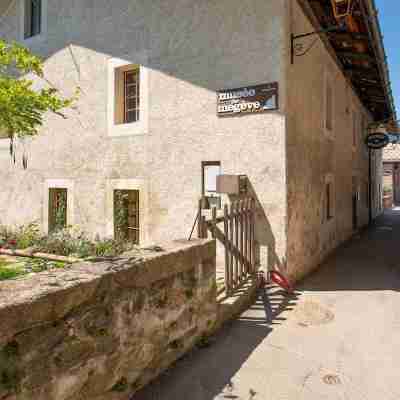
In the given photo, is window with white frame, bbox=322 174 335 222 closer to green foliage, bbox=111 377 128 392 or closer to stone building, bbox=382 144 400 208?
green foliage, bbox=111 377 128 392

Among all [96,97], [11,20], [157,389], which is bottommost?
[157,389]

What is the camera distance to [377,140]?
13.7m

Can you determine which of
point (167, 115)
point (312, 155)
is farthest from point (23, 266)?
point (312, 155)

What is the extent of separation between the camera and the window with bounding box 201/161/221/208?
6.21 m

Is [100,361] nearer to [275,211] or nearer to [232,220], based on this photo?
[232,220]

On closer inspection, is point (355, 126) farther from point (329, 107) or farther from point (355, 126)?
point (329, 107)

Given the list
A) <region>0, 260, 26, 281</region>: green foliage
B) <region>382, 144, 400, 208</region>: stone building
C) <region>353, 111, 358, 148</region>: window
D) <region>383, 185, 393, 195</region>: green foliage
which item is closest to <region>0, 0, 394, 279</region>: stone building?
<region>0, 260, 26, 281</region>: green foliage

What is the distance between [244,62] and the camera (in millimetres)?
5918

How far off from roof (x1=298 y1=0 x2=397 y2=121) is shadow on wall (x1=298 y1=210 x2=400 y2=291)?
4378 millimetres

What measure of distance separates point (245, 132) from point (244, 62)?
1180 mm

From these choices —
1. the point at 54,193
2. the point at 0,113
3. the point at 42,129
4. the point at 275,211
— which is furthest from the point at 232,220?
the point at 42,129

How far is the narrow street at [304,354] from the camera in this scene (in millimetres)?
3025

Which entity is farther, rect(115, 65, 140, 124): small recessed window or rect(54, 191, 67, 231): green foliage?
rect(54, 191, 67, 231): green foliage

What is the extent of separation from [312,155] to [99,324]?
19.7ft
